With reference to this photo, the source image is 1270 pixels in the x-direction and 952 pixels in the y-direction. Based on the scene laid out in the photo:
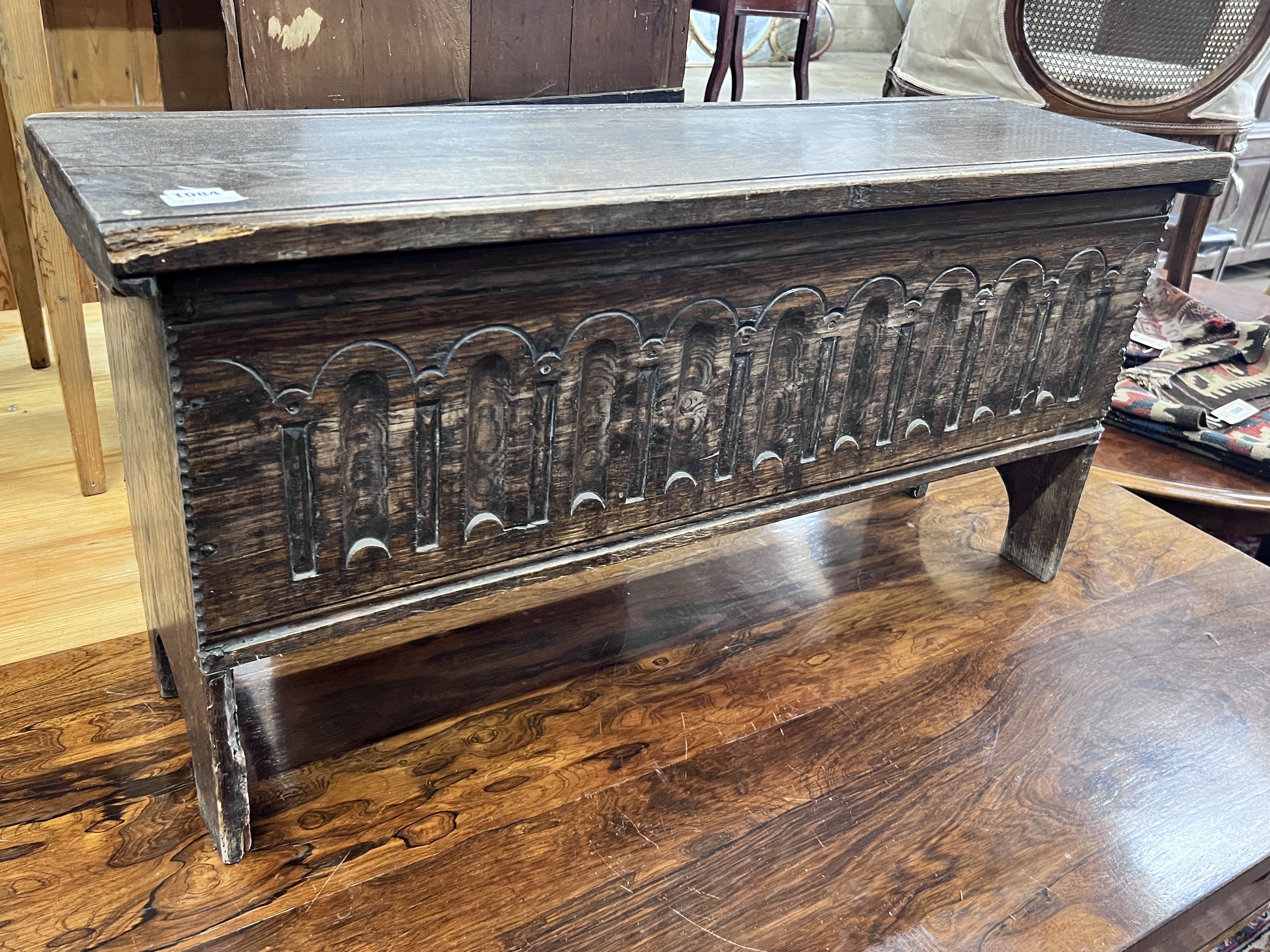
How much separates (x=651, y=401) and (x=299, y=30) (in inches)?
42.7

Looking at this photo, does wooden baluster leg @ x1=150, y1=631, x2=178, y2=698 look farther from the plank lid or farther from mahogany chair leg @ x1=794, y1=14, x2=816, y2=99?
mahogany chair leg @ x1=794, y1=14, x2=816, y2=99

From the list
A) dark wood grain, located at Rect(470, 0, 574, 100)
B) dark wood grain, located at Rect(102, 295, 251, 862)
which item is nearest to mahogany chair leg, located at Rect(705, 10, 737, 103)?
dark wood grain, located at Rect(470, 0, 574, 100)

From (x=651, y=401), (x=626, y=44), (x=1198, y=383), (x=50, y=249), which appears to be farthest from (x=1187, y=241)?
(x=50, y=249)

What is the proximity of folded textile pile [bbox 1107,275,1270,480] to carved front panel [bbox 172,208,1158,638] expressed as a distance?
31.1 inches

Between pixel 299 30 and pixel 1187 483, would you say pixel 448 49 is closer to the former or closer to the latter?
pixel 299 30

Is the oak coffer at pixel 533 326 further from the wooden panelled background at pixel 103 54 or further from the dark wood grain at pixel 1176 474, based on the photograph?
the wooden panelled background at pixel 103 54

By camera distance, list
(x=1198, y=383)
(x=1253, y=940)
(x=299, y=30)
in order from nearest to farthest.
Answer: (x=1253, y=940) < (x=299, y=30) < (x=1198, y=383)

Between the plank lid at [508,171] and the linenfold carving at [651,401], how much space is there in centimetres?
11

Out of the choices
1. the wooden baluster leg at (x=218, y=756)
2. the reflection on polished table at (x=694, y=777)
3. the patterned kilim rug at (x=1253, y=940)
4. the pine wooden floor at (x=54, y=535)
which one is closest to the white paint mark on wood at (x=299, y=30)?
the pine wooden floor at (x=54, y=535)

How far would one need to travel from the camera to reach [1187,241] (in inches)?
100

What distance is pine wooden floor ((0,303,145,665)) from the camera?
134cm

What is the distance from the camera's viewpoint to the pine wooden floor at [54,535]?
1342mm

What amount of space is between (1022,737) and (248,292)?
3.36 feet

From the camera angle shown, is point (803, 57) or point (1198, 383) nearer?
point (1198, 383)
